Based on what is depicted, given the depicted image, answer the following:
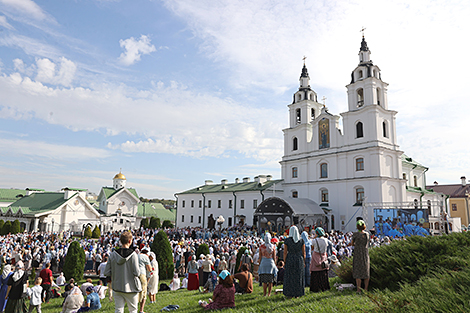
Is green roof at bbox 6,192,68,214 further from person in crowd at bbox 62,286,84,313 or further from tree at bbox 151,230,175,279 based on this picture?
person in crowd at bbox 62,286,84,313

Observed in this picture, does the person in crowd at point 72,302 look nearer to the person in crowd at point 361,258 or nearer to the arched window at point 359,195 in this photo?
the person in crowd at point 361,258

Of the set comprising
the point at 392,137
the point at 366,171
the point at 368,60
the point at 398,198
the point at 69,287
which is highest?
the point at 368,60

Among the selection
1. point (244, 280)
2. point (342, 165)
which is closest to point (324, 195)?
point (342, 165)

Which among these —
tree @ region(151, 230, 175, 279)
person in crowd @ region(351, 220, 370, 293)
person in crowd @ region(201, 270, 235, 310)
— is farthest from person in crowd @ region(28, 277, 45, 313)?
person in crowd @ region(351, 220, 370, 293)

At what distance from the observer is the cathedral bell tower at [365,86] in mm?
31875

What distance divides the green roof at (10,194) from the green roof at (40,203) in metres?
7.93

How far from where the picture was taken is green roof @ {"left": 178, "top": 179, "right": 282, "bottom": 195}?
131ft

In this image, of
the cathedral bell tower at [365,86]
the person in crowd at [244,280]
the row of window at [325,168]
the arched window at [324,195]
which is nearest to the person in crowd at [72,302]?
the person in crowd at [244,280]

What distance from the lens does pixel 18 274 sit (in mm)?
7445

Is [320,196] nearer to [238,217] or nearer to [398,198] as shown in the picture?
[398,198]

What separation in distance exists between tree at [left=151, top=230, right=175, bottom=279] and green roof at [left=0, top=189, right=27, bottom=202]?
53358 millimetres

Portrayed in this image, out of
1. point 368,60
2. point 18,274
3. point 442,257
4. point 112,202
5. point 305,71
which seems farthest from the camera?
point 112,202

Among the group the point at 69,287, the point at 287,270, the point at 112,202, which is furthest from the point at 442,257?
the point at 112,202

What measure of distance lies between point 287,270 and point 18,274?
6.59 meters
